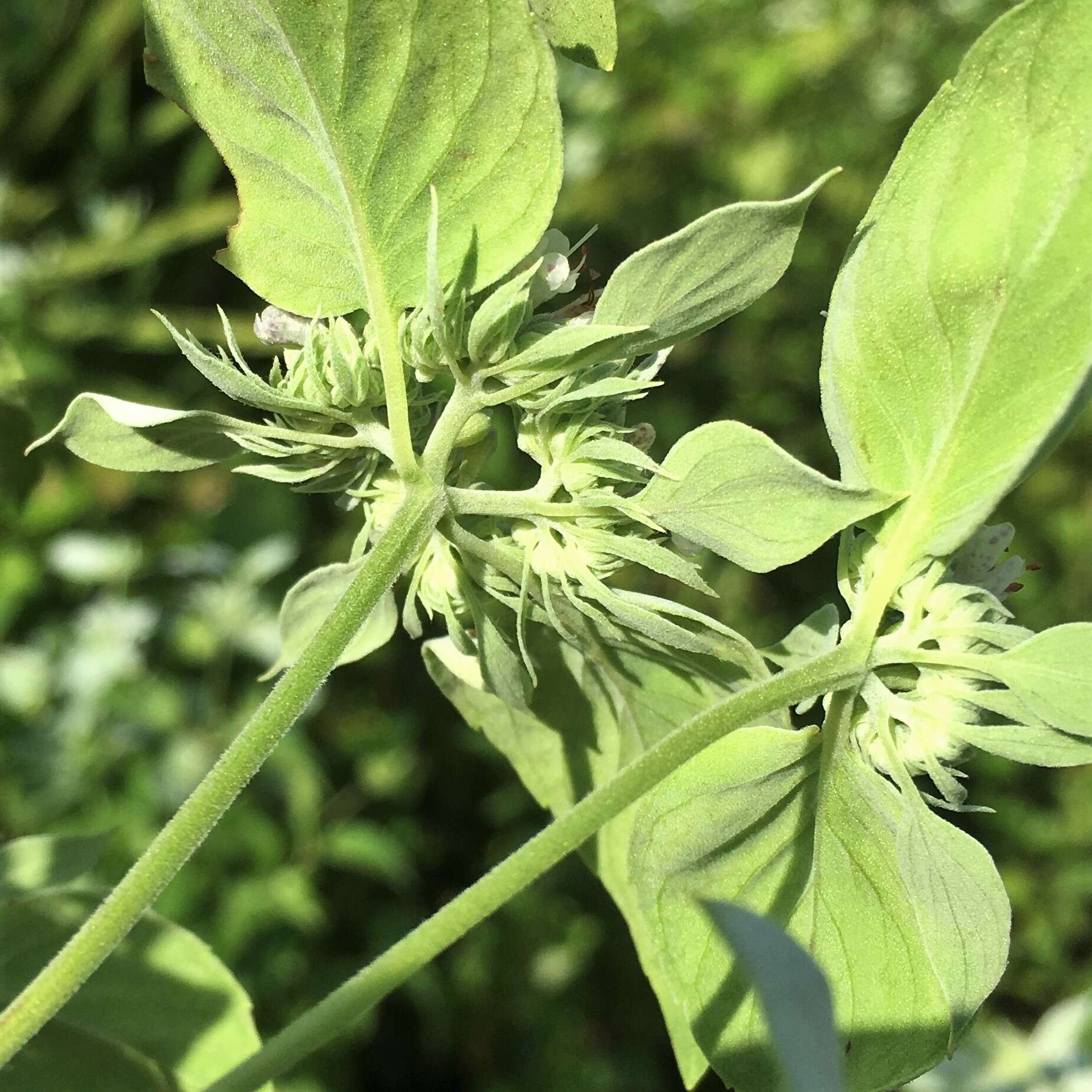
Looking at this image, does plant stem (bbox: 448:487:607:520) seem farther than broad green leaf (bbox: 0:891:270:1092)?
No

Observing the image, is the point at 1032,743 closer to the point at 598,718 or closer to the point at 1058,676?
the point at 1058,676

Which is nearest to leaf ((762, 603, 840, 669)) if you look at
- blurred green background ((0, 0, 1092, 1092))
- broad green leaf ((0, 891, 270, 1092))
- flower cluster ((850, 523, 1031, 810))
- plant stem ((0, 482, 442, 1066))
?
flower cluster ((850, 523, 1031, 810))

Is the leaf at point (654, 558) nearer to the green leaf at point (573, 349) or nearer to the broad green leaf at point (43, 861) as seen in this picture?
the green leaf at point (573, 349)

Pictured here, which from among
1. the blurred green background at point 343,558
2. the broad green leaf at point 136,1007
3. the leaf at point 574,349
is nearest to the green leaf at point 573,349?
the leaf at point 574,349

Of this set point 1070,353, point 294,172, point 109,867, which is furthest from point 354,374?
point 109,867

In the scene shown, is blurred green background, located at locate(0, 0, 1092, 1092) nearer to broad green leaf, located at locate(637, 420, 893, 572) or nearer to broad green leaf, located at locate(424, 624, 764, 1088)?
broad green leaf, located at locate(424, 624, 764, 1088)

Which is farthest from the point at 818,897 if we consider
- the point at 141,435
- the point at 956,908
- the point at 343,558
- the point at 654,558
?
the point at 343,558
